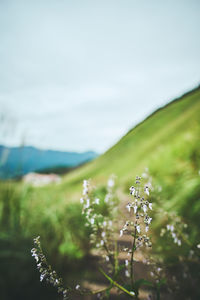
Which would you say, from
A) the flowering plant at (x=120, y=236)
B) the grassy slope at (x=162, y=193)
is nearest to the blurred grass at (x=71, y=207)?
the grassy slope at (x=162, y=193)

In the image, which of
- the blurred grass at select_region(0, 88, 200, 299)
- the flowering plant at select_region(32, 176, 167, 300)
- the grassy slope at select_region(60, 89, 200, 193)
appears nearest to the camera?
the flowering plant at select_region(32, 176, 167, 300)

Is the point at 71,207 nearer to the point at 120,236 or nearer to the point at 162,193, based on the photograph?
the point at 162,193

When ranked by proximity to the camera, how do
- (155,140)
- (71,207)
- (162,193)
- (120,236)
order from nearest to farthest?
(120,236)
(162,193)
(71,207)
(155,140)

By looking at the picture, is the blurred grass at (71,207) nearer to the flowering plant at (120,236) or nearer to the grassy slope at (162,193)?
the grassy slope at (162,193)

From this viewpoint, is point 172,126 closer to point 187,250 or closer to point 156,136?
point 156,136

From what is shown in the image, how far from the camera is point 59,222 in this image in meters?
3.76

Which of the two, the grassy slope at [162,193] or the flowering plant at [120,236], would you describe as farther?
the grassy slope at [162,193]

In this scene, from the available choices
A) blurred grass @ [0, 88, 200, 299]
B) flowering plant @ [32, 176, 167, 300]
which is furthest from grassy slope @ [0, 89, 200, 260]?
flowering plant @ [32, 176, 167, 300]

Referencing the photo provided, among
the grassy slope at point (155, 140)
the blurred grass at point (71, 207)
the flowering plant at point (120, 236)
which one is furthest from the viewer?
the grassy slope at point (155, 140)

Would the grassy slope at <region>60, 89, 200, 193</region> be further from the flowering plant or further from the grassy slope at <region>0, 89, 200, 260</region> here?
the flowering plant

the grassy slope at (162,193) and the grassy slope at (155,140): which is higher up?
the grassy slope at (155,140)

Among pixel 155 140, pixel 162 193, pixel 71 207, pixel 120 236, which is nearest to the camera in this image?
pixel 120 236

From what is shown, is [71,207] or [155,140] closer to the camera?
[71,207]

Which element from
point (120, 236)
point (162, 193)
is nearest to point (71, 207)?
point (162, 193)
